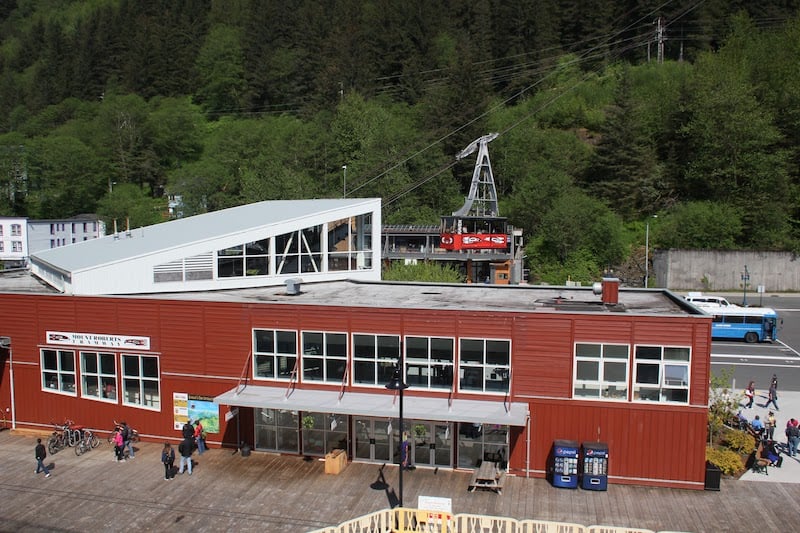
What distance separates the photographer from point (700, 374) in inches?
747

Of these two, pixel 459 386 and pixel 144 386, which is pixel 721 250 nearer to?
pixel 459 386

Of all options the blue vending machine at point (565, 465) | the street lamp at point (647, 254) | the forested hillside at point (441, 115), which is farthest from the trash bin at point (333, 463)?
the street lamp at point (647, 254)

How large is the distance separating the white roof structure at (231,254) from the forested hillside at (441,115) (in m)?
29.6

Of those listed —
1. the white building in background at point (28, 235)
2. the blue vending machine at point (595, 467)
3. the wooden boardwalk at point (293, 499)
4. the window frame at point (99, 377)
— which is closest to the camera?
the wooden boardwalk at point (293, 499)

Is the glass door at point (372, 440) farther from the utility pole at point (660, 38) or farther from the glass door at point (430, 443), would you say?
the utility pole at point (660, 38)

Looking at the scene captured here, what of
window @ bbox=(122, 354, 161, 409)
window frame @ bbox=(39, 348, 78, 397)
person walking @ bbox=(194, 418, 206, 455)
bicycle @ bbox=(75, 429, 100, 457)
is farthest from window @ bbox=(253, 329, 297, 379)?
window frame @ bbox=(39, 348, 78, 397)

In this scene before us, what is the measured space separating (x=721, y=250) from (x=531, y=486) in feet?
141

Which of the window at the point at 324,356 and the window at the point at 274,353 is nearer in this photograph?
the window at the point at 324,356

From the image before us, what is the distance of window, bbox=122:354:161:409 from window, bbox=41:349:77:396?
204 centimetres

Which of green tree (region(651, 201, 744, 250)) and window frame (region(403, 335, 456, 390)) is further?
green tree (region(651, 201, 744, 250))

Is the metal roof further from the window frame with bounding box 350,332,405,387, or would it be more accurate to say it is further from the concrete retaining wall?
the concrete retaining wall

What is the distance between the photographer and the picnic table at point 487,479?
61.6 feet

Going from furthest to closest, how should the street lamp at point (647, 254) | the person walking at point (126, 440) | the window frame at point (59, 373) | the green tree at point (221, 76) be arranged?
the green tree at point (221, 76)
the street lamp at point (647, 254)
the window frame at point (59, 373)
the person walking at point (126, 440)

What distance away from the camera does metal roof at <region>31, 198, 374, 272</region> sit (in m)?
25.6
